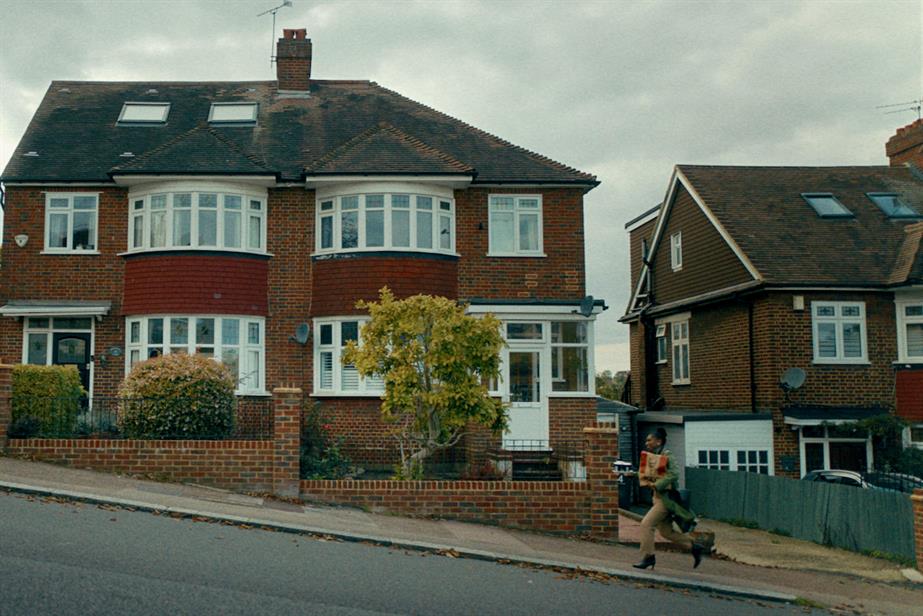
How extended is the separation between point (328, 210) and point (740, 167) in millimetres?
13087

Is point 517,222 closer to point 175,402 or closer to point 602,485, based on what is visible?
point 602,485

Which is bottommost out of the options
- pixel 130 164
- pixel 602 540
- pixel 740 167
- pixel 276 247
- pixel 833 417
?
pixel 602 540

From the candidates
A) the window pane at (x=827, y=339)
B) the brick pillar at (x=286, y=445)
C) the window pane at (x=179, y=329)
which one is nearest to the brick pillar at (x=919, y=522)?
the brick pillar at (x=286, y=445)

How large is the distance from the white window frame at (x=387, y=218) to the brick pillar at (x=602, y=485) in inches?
295

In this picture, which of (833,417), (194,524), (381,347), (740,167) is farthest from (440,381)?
(740,167)

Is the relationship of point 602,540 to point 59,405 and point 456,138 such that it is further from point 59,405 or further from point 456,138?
point 456,138

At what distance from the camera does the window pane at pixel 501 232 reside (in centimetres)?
2147

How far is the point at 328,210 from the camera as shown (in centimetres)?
2109

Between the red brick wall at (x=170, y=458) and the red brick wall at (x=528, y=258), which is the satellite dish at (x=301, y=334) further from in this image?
the red brick wall at (x=170, y=458)

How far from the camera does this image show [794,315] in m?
22.7

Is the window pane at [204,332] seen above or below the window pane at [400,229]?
below

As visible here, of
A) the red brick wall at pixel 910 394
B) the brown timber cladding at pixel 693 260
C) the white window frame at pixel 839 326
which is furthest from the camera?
the brown timber cladding at pixel 693 260

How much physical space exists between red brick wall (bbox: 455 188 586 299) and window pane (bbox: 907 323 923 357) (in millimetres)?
7927

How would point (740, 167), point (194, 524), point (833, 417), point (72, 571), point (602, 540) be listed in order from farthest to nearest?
point (740, 167), point (833, 417), point (602, 540), point (194, 524), point (72, 571)
